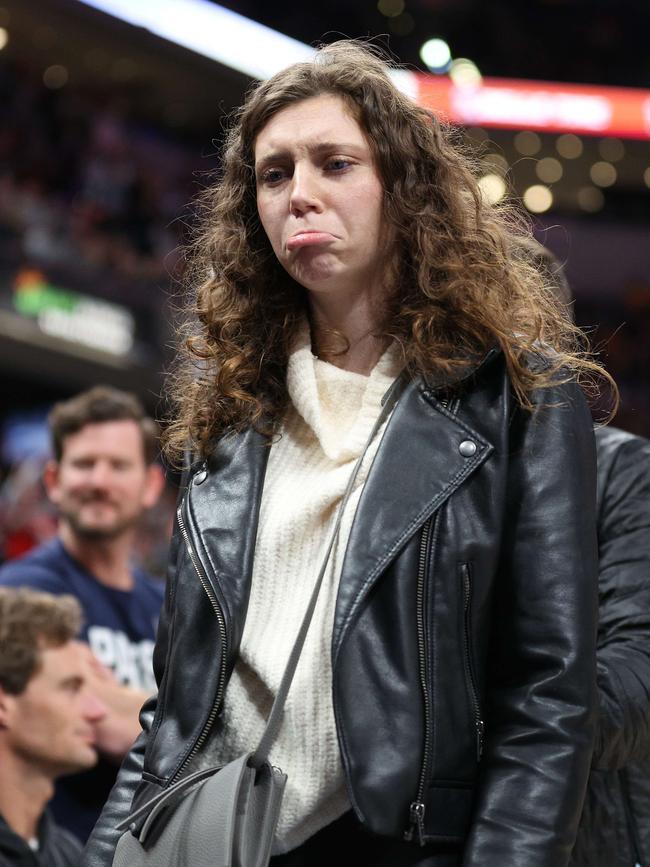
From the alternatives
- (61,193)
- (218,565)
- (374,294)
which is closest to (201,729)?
(218,565)

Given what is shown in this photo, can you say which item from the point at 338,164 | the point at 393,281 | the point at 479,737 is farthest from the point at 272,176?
the point at 479,737

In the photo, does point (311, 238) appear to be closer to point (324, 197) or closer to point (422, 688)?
point (324, 197)

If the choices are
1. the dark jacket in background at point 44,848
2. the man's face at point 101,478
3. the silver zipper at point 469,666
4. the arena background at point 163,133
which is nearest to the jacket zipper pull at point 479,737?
the silver zipper at point 469,666

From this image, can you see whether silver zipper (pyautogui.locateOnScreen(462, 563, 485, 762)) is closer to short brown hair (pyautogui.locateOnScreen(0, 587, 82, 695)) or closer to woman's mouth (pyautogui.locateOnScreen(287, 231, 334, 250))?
woman's mouth (pyautogui.locateOnScreen(287, 231, 334, 250))

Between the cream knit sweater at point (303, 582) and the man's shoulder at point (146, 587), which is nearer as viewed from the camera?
the cream knit sweater at point (303, 582)

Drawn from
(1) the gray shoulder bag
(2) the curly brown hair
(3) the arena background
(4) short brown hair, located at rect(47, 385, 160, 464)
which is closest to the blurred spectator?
(4) short brown hair, located at rect(47, 385, 160, 464)

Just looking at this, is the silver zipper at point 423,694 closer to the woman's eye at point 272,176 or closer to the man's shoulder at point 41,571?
the woman's eye at point 272,176

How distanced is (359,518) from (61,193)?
45.1 ft

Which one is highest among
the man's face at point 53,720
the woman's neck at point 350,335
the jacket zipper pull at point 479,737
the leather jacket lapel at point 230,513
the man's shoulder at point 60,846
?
the woman's neck at point 350,335

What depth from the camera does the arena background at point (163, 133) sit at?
13.1 m

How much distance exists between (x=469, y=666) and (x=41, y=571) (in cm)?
287

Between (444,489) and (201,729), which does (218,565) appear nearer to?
(201,729)

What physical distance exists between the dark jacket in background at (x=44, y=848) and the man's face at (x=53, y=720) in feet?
0.50

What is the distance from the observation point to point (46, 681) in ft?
11.7
